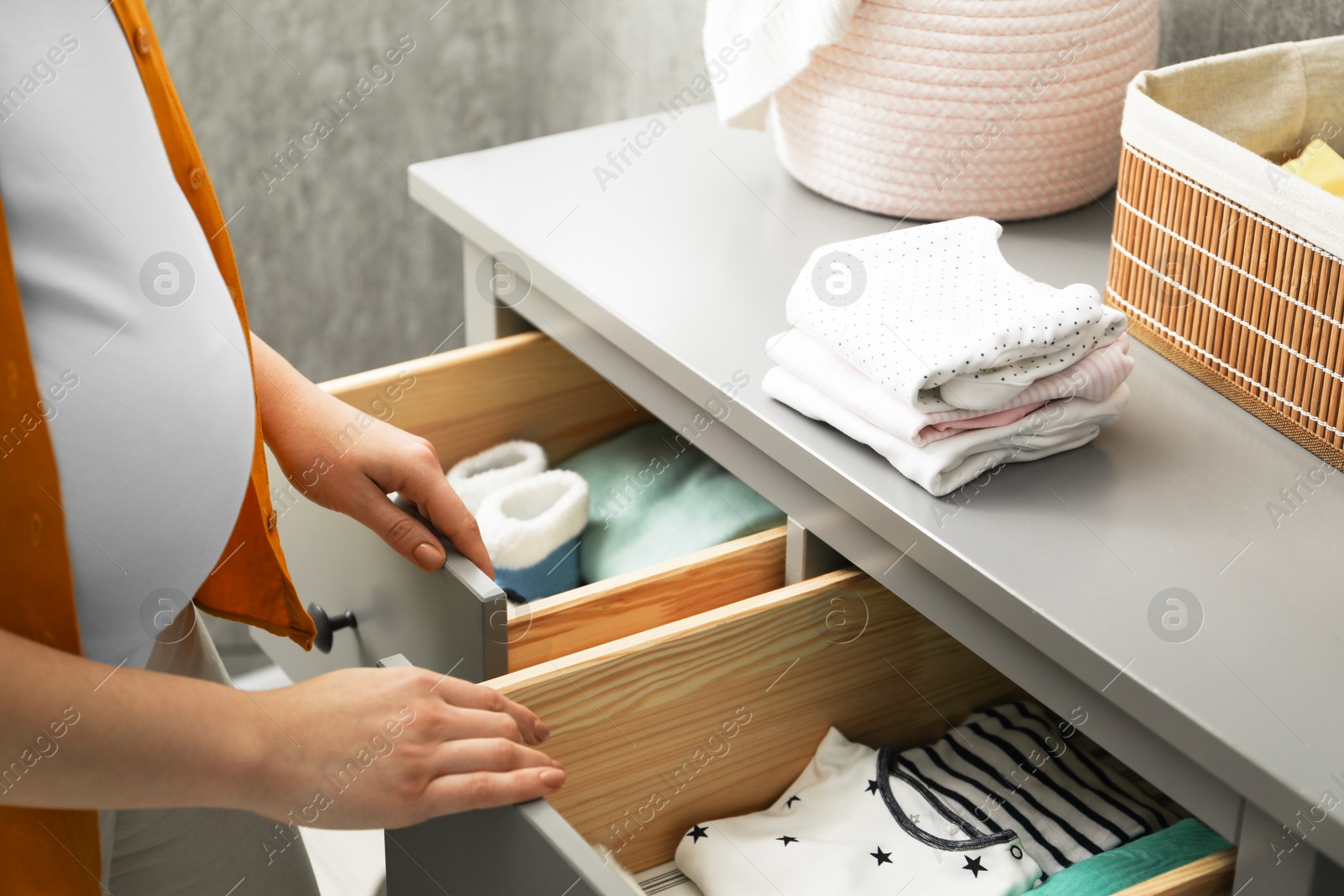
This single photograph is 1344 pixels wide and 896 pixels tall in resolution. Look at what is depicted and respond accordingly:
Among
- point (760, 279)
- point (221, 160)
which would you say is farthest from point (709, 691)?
point (221, 160)

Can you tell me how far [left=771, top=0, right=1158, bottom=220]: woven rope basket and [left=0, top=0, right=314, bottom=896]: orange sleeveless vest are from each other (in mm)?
502

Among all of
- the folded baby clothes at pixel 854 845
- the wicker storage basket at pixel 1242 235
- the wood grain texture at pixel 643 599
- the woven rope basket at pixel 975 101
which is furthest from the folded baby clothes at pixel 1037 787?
the woven rope basket at pixel 975 101

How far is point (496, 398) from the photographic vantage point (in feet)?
3.68

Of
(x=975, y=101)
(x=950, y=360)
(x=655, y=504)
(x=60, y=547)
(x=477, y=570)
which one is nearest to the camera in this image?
(x=60, y=547)

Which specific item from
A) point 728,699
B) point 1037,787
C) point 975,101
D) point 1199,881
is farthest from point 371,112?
point 1199,881

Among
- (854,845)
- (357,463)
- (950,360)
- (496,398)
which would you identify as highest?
(950,360)

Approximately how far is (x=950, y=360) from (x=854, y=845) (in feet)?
1.10

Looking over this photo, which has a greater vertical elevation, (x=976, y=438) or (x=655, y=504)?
(x=976, y=438)

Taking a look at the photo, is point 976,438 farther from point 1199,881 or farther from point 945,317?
point 1199,881

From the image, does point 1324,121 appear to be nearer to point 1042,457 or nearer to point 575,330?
point 1042,457

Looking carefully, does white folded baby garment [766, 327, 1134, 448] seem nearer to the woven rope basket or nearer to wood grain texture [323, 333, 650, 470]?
the woven rope basket

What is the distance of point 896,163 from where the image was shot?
0.96m

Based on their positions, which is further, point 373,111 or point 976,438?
point 373,111

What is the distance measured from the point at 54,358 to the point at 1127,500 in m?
0.55
